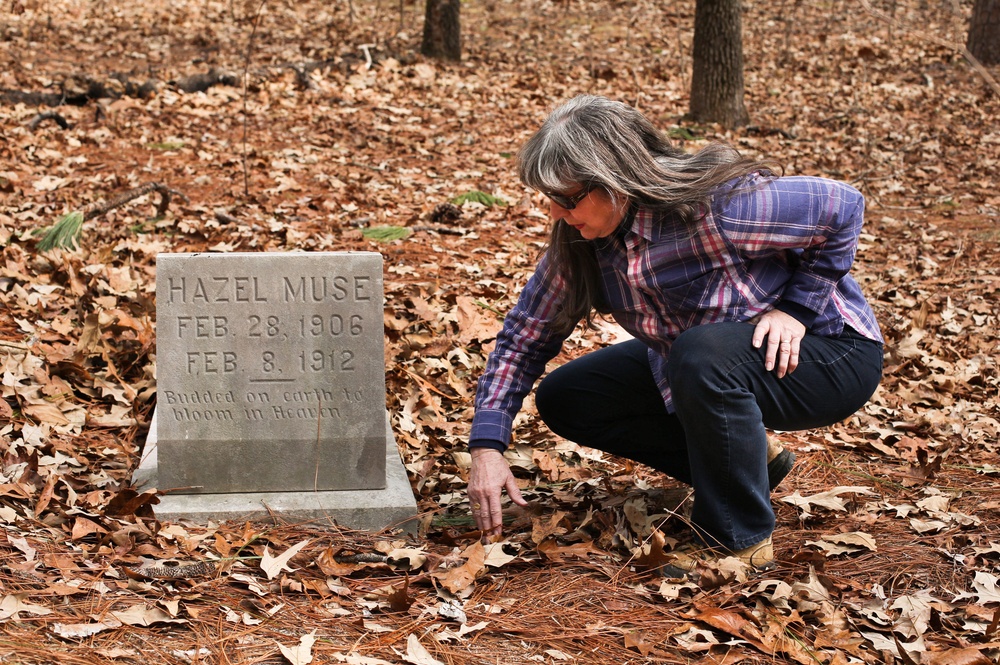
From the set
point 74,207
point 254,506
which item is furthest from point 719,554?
point 74,207

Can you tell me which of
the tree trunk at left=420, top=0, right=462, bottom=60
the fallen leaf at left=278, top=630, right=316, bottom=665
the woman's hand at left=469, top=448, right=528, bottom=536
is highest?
the tree trunk at left=420, top=0, right=462, bottom=60

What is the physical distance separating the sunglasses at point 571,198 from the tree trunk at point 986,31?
12340 millimetres

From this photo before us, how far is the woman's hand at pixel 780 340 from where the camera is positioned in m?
2.80

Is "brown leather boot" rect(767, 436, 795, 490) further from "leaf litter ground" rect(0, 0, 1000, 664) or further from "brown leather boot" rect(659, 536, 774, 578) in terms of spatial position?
"brown leather boot" rect(659, 536, 774, 578)

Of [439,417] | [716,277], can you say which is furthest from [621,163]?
[439,417]

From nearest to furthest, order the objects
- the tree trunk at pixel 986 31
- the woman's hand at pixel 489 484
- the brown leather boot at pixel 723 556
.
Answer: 1. the brown leather boot at pixel 723 556
2. the woman's hand at pixel 489 484
3. the tree trunk at pixel 986 31

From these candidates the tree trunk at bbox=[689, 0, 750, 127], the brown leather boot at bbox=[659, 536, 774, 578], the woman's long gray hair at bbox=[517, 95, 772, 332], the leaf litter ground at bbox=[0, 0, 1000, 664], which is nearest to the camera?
the leaf litter ground at bbox=[0, 0, 1000, 664]

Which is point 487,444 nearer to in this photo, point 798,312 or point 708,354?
point 708,354

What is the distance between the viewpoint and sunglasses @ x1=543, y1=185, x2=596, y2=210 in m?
2.74

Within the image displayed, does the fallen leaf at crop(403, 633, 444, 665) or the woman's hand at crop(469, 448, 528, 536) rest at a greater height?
the woman's hand at crop(469, 448, 528, 536)

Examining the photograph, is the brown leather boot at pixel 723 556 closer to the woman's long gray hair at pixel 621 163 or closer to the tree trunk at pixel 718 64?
the woman's long gray hair at pixel 621 163

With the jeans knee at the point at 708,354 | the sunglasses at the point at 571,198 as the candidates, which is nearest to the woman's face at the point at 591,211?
the sunglasses at the point at 571,198

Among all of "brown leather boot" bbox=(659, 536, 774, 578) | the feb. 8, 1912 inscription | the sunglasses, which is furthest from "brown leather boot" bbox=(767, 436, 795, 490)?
the feb. 8, 1912 inscription

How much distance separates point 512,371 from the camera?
311 cm
